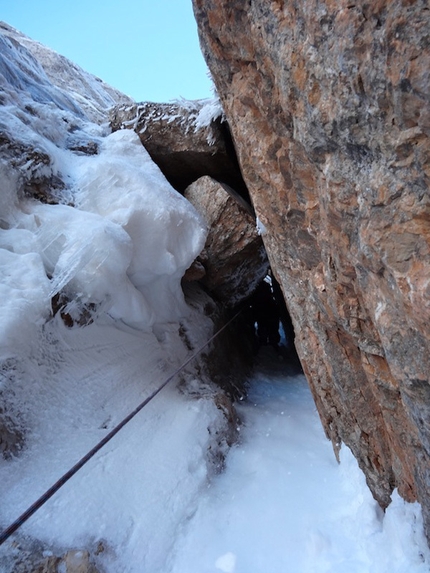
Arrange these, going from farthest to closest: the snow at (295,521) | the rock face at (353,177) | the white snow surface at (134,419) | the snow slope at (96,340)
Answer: the snow slope at (96,340)
the white snow surface at (134,419)
the snow at (295,521)
the rock face at (353,177)

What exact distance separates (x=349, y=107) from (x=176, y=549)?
8.92ft

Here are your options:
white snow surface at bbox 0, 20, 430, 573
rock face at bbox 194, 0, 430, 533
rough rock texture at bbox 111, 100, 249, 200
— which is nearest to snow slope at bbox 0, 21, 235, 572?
white snow surface at bbox 0, 20, 430, 573

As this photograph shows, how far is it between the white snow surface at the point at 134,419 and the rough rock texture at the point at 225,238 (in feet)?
2.41

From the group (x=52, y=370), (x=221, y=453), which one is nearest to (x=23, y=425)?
(x=52, y=370)

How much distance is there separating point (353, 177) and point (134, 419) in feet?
9.21

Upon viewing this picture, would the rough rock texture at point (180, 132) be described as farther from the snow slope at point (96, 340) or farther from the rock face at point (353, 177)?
the rock face at point (353, 177)

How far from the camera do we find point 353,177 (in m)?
1.47

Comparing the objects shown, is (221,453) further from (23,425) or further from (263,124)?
(263,124)

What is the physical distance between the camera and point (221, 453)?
346 cm

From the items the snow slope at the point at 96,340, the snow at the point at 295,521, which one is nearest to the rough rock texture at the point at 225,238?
the snow slope at the point at 96,340

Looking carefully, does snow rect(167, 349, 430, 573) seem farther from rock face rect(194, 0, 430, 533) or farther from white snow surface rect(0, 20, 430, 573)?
rock face rect(194, 0, 430, 533)

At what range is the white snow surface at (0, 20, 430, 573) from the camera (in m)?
2.34

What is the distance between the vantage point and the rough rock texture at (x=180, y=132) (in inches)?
214

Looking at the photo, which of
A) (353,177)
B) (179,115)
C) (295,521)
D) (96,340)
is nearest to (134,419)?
(96,340)
